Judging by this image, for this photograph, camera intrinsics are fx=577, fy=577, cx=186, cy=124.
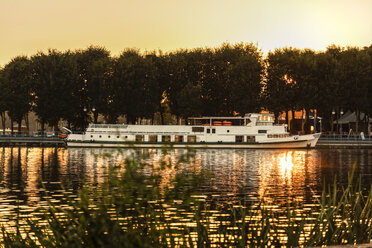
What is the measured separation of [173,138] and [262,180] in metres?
54.0

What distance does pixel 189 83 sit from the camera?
94625mm

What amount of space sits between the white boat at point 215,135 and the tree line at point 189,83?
20.2ft

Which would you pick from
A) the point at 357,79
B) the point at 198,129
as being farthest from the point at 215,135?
the point at 357,79

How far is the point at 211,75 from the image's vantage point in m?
99.1

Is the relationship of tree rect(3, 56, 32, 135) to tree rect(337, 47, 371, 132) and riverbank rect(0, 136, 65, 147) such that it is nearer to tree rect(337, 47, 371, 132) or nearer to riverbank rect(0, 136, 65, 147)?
riverbank rect(0, 136, 65, 147)

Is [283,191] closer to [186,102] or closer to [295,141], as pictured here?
[295,141]

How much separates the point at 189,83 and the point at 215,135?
11.8 m

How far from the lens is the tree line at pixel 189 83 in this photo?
93.6m

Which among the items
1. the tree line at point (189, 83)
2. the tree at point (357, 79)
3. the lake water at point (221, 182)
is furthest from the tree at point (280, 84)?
the lake water at point (221, 182)

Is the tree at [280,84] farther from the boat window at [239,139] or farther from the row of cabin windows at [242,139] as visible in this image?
the boat window at [239,139]

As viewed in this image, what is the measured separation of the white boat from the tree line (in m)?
6.17

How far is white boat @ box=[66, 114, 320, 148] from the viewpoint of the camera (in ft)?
281

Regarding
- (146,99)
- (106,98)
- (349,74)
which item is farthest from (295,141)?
(106,98)

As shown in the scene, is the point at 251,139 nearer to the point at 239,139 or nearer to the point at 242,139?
the point at 242,139
